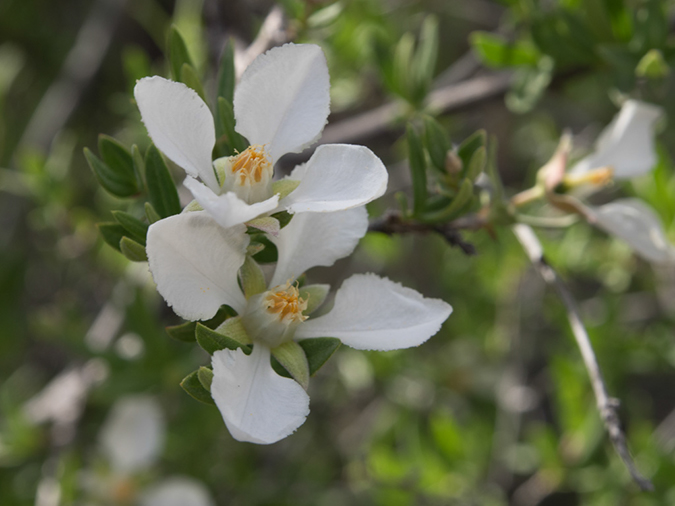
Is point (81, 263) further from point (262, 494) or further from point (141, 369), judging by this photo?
point (262, 494)

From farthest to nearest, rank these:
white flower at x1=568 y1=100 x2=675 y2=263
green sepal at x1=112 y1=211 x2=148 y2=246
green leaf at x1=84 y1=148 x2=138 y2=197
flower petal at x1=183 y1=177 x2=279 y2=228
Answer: white flower at x1=568 y1=100 x2=675 y2=263, green leaf at x1=84 y1=148 x2=138 y2=197, green sepal at x1=112 y1=211 x2=148 y2=246, flower petal at x1=183 y1=177 x2=279 y2=228

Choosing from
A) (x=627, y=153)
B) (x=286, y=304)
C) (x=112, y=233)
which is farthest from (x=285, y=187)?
(x=627, y=153)

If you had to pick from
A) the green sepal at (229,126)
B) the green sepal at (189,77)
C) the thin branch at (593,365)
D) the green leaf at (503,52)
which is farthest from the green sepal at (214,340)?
the green leaf at (503,52)

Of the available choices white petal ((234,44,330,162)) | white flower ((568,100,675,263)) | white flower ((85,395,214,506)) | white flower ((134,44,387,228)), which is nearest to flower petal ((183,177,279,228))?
white flower ((134,44,387,228))

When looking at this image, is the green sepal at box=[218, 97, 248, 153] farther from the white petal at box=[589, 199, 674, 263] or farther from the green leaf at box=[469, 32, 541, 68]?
the green leaf at box=[469, 32, 541, 68]

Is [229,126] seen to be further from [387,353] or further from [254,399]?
[387,353]

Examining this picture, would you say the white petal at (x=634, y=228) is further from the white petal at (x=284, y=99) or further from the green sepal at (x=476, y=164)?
the white petal at (x=284, y=99)

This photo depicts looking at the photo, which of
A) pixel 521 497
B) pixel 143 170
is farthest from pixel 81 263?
pixel 521 497
